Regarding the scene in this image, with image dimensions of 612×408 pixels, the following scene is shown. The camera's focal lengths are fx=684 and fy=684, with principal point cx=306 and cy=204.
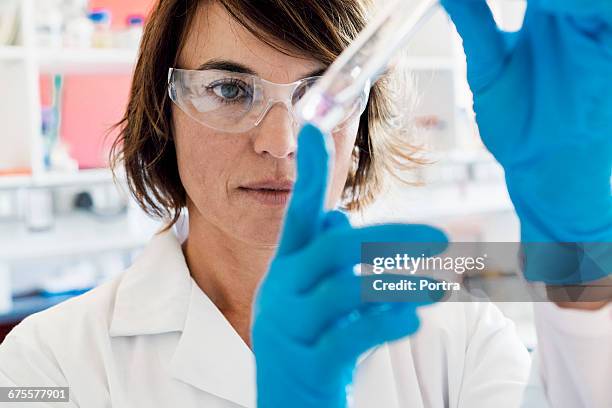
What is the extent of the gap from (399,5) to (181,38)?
1.93 feet

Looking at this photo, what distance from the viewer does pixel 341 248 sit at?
64cm

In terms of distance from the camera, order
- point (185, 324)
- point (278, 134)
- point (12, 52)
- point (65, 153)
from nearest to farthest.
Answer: point (278, 134) → point (185, 324) → point (12, 52) → point (65, 153)

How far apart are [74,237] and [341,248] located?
7.47ft

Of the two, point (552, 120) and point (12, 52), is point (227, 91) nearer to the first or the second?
point (552, 120)

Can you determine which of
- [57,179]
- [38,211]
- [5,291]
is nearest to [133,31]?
[57,179]

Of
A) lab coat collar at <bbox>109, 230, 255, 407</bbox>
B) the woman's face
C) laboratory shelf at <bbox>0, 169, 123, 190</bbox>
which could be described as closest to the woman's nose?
the woman's face

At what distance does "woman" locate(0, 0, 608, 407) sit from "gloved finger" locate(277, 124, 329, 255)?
38 cm

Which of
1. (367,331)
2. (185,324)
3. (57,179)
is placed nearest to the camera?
(367,331)

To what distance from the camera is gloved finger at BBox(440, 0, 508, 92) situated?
713 millimetres

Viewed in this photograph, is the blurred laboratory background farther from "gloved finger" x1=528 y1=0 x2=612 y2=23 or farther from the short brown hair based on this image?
"gloved finger" x1=528 y1=0 x2=612 y2=23

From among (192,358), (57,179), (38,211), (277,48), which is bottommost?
(38,211)

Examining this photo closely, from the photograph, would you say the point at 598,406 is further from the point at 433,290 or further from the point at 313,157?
the point at 313,157

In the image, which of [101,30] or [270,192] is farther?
[101,30]

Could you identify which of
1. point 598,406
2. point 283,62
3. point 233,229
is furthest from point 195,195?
point 598,406
